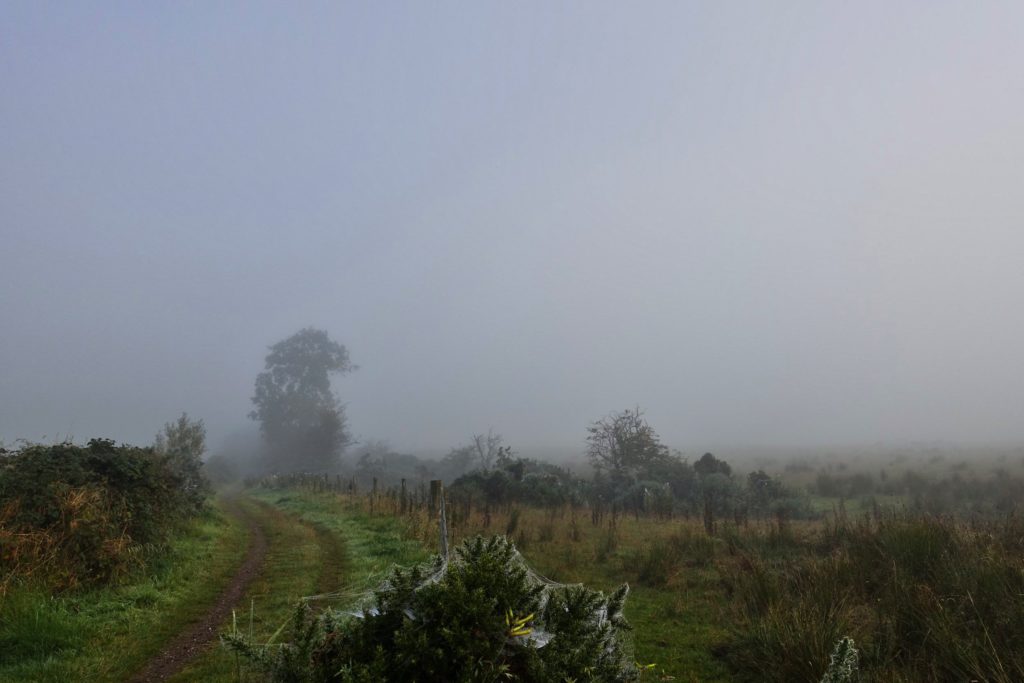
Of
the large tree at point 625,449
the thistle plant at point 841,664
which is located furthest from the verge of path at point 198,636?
the large tree at point 625,449

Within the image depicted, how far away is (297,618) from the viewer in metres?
2.85

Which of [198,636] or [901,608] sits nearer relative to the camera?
[901,608]

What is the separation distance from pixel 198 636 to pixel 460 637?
778cm

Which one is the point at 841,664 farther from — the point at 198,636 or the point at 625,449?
the point at 625,449

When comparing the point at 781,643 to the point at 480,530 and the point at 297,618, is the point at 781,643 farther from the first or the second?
the point at 480,530

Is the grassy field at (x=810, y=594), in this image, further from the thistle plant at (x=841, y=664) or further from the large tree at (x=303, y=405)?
the large tree at (x=303, y=405)

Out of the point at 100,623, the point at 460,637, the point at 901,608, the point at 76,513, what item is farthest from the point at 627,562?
the point at 460,637

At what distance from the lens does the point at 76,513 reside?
10484 millimetres

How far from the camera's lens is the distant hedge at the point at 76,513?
938cm

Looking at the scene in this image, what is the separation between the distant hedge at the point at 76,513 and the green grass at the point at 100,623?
1.70ft

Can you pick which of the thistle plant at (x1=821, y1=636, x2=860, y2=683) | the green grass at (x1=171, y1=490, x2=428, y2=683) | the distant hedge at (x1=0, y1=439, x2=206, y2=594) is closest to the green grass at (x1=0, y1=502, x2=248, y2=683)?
the distant hedge at (x1=0, y1=439, x2=206, y2=594)

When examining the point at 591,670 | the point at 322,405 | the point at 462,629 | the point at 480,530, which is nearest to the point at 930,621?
the point at 591,670

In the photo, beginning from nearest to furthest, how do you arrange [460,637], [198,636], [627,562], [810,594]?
[460,637], [810,594], [198,636], [627,562]

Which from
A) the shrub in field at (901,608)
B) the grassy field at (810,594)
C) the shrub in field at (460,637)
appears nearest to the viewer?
the shrub in field at (460,637)
